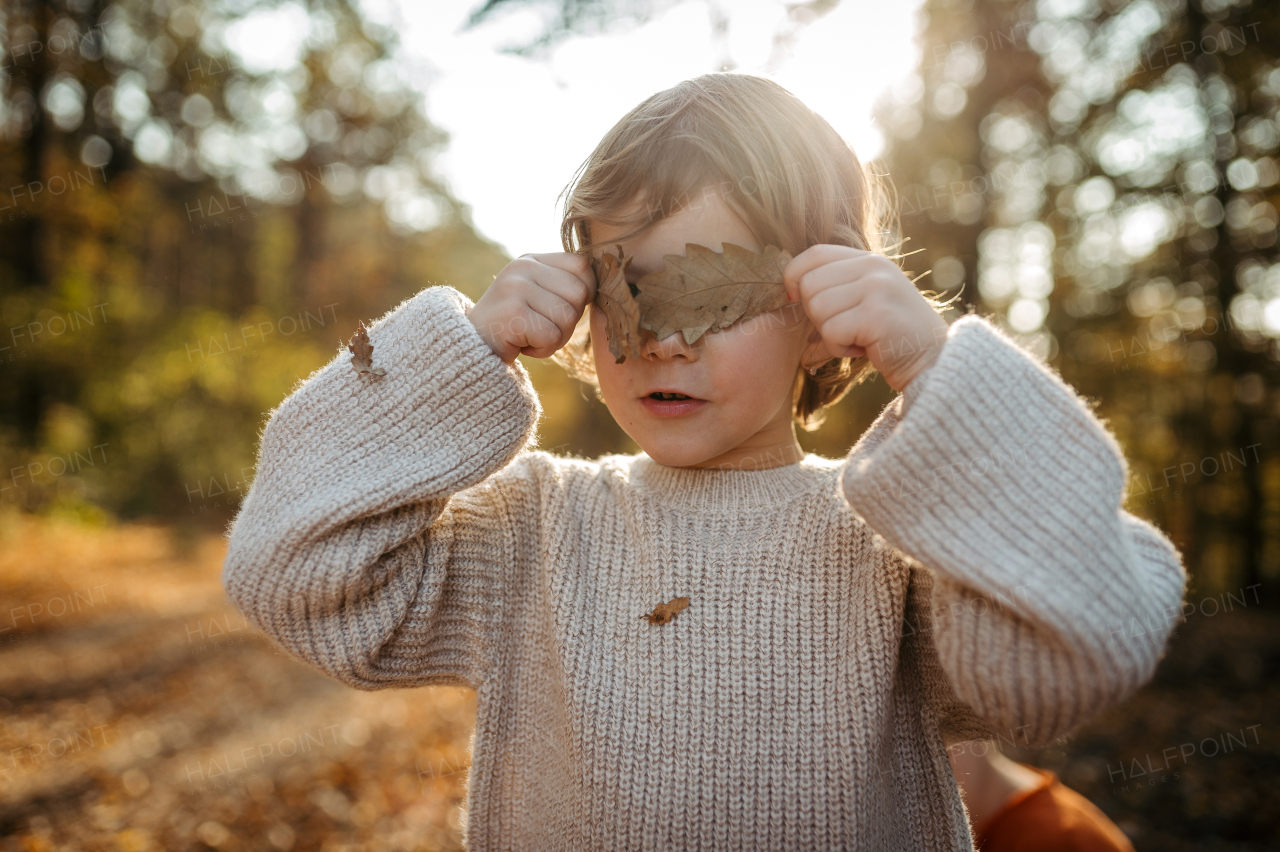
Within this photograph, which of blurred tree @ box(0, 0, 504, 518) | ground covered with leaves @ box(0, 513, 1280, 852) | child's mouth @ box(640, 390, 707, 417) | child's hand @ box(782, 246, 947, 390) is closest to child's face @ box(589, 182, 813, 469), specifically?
child's mouth @ box(640, 390, 707, 417)

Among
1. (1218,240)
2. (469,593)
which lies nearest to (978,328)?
(469,593)

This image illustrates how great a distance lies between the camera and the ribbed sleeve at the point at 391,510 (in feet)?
4.87

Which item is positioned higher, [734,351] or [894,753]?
[734,351]

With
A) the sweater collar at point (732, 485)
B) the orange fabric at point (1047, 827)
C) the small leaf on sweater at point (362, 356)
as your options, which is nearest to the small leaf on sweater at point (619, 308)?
the sweater collar at point (732, 485)

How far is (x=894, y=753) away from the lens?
163 centimetres

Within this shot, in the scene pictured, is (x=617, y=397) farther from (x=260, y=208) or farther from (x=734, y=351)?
(x=260, y=208)

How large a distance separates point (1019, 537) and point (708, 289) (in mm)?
752

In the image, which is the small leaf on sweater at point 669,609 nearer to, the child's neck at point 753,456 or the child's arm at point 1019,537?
the child's neck at point 753,456

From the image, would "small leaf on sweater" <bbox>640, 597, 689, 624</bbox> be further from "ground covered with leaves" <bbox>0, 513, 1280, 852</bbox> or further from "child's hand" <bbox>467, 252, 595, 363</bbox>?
"ground covered with leaves" <bbox>0, 513, 1280, 852</bbox>

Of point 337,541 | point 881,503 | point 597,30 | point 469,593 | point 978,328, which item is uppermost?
point 597,30

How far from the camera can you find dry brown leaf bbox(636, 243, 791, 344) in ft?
4.97

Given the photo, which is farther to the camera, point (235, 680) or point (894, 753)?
point (235, 680)

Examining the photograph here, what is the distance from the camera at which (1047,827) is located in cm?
222

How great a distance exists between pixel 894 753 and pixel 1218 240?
8985 mm
